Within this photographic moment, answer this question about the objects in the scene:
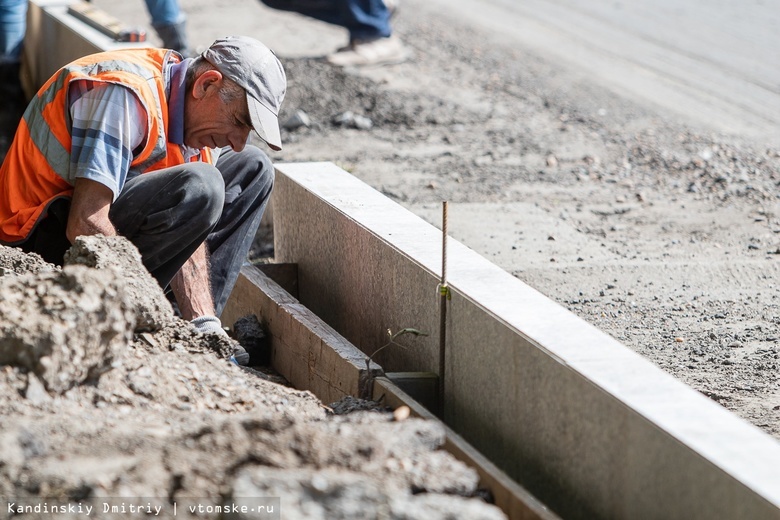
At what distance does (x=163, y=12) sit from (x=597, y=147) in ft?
10.3

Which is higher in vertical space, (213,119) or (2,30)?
(213,119)

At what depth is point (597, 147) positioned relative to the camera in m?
7.66

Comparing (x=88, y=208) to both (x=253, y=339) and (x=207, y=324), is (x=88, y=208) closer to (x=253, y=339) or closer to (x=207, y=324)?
(x=207, y=324)

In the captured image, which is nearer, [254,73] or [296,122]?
[254,73]

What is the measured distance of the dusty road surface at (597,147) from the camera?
4969 millimetres

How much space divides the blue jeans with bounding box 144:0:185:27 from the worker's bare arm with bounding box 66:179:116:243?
4.37 m

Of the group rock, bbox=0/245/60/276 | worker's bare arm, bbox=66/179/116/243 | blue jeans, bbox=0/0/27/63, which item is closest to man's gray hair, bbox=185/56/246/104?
worker's bare arm, bbox=66/179/116/243

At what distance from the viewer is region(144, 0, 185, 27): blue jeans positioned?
7805 millimetres

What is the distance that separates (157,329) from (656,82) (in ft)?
21.1

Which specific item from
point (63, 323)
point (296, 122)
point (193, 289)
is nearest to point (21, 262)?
point (193, 289)

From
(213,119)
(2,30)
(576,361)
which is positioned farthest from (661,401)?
(2,30)

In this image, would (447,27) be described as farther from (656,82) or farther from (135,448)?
(135,448)

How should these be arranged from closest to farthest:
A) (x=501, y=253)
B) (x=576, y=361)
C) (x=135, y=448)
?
(x=135, y=448) → (x=576, y=361) → (x=501, y=253)

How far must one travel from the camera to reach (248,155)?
14.6 feet
